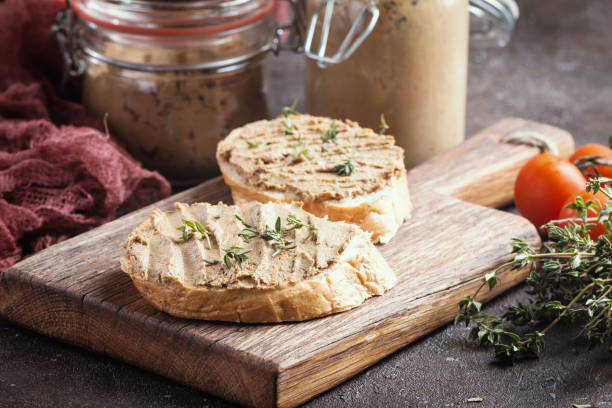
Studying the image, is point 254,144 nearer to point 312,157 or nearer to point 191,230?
point 312,157

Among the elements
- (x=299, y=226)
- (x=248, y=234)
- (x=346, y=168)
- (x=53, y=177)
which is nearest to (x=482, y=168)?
(x=346, y=168)

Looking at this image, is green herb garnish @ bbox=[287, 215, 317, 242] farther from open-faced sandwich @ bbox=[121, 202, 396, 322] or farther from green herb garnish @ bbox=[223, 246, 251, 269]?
green herb garnish @ bbox=[223, 246, 251, 269]

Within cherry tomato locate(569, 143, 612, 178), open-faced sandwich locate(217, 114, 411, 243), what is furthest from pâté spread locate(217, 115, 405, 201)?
cherry tomato locate(569, 143, 612, 178)

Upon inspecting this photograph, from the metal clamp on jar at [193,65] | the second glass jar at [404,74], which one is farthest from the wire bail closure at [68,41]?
the second glass jar at [404,74]

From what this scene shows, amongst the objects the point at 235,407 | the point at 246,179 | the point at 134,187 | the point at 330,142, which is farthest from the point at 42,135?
the point at 235,407

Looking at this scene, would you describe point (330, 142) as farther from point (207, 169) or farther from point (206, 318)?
point (206, 318)
